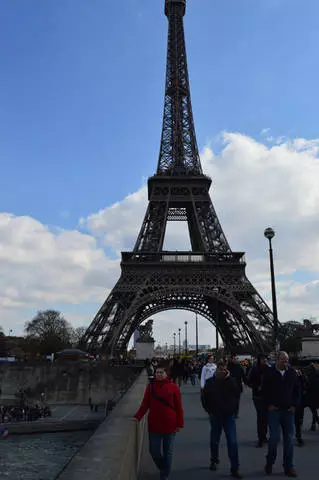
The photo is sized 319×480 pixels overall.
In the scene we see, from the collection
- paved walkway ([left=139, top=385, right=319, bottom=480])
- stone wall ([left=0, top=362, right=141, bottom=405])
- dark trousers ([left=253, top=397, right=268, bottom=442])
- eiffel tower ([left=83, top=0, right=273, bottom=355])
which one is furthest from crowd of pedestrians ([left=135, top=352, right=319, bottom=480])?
stone wall ([left=0, top=362, right=141, bottom=405])

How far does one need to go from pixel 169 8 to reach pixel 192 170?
28.8 meters

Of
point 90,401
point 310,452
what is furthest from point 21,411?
point 310,452

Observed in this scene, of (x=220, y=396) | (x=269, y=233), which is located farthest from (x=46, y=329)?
(x=220, y=396)

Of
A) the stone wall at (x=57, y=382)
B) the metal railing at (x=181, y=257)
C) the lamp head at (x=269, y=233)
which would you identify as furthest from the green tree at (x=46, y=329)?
the lamp head at (x=269, y=233)

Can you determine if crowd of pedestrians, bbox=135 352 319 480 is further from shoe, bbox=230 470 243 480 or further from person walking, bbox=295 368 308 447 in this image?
person walking, bbox=295 368 308 447

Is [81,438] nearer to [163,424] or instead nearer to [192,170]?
[163,424]

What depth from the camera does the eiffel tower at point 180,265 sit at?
48375mm

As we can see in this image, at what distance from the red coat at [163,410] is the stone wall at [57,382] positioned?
4719 cm

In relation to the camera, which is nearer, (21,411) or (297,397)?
(297,397)

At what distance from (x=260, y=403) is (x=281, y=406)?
7.82 feet

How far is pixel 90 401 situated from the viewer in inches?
2015

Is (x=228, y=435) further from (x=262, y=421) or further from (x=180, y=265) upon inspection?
(x=180, y=265)

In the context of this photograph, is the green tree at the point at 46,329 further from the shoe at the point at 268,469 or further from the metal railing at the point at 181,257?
the shoe at the point at 268,469

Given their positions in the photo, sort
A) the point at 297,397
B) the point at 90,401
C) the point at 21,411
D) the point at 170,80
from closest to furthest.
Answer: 1. the point at 297,397
2. the point at 21,411
3. the point at 90,401
4. the point at 170,80
